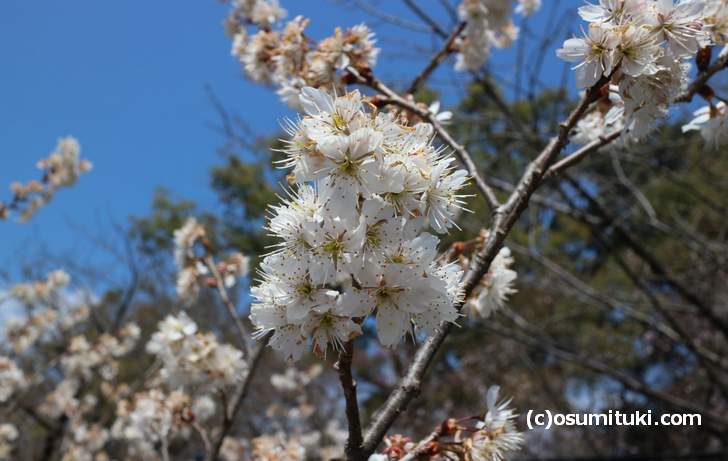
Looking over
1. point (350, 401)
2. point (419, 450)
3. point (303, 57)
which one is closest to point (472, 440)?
point (419, 450)

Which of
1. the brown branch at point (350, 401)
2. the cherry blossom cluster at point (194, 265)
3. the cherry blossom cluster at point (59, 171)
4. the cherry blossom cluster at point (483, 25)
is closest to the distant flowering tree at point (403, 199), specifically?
the brown branch at point (350, 401)

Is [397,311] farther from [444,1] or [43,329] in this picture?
[43,329]

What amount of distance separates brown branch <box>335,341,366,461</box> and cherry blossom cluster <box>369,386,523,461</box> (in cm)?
12

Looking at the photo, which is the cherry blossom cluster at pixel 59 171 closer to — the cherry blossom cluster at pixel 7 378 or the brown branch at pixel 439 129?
the cherry blossom cluster at pixel 7 378

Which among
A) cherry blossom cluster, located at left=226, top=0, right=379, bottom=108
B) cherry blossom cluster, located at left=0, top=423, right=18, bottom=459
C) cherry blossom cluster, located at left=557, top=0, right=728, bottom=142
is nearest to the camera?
cherry blossom cluster, located at left=557, top=0, right=728, bottom=142

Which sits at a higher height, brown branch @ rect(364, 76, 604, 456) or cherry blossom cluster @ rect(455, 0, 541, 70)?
cherry blossom cluster @ rect(455, 0, 541, 70)

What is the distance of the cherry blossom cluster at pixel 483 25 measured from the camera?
2.72 m

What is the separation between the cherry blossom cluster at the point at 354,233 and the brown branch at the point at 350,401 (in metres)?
0.03

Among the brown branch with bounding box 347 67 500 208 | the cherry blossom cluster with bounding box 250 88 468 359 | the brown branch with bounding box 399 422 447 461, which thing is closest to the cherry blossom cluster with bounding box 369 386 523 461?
the brown branch with bounding box 399 422 447 461

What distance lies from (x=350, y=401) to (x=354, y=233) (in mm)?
274

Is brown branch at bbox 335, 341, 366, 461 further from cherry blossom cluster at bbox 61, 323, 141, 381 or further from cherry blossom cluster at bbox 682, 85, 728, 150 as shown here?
cherry blossom cluster at bbox 61, 323, 141, 381

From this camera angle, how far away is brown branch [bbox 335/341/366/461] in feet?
2.79

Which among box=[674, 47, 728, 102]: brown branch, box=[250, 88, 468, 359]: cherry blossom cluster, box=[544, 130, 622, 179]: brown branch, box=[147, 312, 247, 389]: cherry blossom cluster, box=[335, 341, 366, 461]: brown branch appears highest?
box=[674, 47, 728, 102]: brown branch

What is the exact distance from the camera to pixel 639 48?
1.10m
